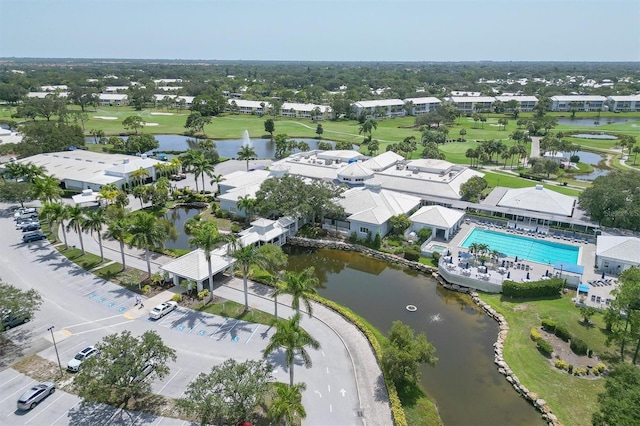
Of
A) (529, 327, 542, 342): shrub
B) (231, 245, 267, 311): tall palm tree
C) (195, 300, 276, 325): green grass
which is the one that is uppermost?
(231, 245, 267, 311): tall palm tree

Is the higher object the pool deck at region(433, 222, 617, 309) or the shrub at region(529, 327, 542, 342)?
the pool deck at region(433, 222, 617, 309)

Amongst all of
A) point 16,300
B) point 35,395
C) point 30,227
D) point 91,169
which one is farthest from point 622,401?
point 91,169

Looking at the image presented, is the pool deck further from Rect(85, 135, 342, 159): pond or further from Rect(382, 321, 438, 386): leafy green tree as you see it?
Rect(85, 135, 342, 159): pond

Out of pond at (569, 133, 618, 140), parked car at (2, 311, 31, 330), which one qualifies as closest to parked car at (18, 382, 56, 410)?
parked car at (2, 311, 31, 330)

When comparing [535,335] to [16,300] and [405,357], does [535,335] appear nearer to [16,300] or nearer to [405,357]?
[405,357]

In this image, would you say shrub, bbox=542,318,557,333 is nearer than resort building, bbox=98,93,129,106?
Yes

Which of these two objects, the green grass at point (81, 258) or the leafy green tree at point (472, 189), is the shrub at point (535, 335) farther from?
the green grass at point (81, 258)

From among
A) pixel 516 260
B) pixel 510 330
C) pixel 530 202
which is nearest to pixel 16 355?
pixel 510 330
